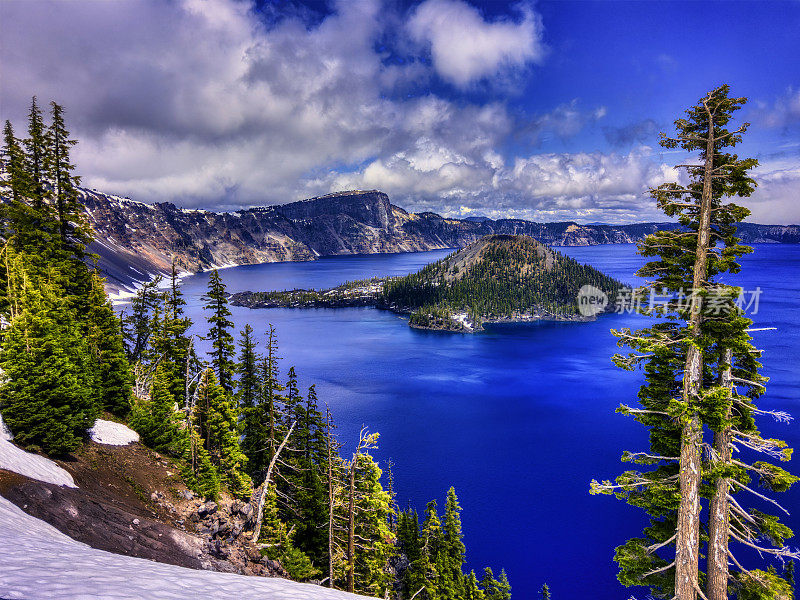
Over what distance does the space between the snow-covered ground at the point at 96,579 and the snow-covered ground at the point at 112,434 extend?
12.9 metres

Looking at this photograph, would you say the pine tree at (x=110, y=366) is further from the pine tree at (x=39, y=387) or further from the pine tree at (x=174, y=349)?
the pine tree at (x=39, y=387)

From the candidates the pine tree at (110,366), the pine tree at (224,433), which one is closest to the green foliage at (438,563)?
the pine tree at (224,433)

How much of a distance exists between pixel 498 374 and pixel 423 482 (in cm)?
5276

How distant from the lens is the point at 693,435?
1013 cm

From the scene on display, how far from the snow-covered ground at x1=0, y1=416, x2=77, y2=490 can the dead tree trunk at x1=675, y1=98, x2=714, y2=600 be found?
18123 millimetres

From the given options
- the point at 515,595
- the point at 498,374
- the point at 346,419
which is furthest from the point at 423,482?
the point at 498,374

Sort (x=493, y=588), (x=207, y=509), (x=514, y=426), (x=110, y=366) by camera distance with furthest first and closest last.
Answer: (x=514, y=426) → (x=493, y=588) → (x=110, y=366) → (x=207, y=509)

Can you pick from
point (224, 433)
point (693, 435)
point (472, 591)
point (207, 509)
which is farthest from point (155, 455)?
point (693, 435)

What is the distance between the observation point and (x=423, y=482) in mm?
50438

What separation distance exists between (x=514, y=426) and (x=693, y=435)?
62.0m

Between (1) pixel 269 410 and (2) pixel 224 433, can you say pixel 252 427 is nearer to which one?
(1) pixel 269 410

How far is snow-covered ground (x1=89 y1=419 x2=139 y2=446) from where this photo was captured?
21.0 m

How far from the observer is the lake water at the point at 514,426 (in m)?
41.7

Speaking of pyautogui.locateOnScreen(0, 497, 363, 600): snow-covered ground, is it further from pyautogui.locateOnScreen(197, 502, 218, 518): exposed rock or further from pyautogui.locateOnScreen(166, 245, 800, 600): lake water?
pyautogui.locateOnScreen(166, 245, 800, 600): lake water
